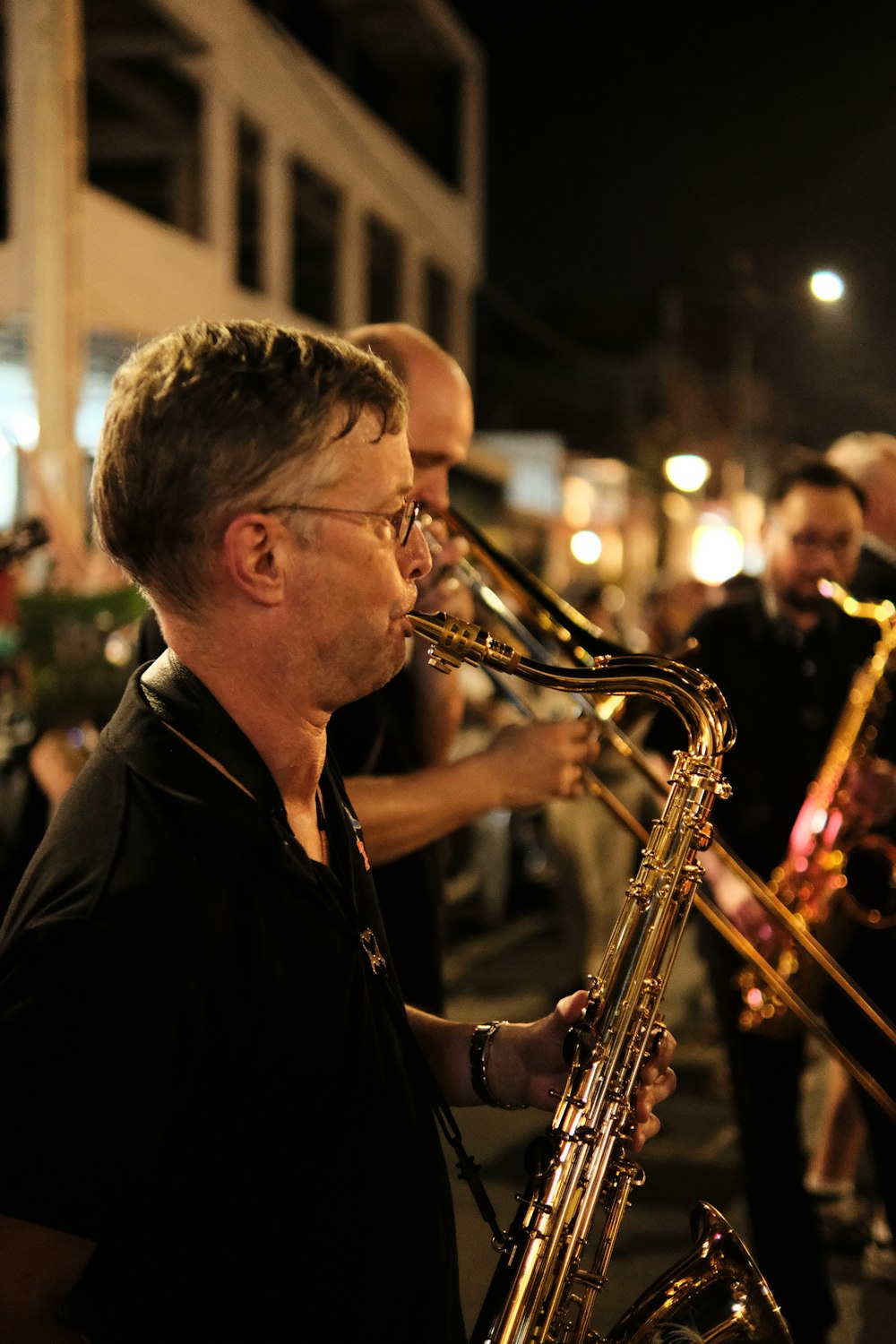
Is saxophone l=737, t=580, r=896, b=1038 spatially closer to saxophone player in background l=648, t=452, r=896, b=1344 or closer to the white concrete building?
saxophone player in background l=648, t=452, r=896, b=1344

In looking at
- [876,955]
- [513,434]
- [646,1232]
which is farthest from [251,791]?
[513,434]

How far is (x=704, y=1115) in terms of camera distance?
5672mm

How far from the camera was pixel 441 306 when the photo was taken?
22.2 metres

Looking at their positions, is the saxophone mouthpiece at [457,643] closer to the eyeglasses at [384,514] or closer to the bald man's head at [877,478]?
the eyeglasses at [384,514]

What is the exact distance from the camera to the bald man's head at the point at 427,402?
2875 mm

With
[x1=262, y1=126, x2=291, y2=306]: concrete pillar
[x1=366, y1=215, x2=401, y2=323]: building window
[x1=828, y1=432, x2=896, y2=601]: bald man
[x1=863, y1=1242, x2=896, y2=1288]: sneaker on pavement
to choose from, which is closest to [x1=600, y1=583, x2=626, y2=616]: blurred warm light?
[x1=828, y1=432, x2=896, y2=601]: bald man

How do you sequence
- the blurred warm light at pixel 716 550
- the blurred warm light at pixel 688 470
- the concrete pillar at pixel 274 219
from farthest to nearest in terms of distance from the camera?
the blurred warm light at pixel 688 470, the blurred warm light at pixel 716 550, the concrete pillar at pixel 274 219

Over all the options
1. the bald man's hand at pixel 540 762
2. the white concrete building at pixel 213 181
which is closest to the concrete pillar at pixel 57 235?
the white concrete building at pixel 213 181

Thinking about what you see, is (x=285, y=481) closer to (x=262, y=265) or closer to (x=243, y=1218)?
(x=243, y=1218)

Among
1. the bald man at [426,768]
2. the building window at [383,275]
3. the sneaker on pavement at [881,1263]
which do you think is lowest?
the sneaker on pavement at [881,1263]

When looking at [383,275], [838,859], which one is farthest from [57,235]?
[383,275]

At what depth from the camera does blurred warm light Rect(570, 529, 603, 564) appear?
27.4 m

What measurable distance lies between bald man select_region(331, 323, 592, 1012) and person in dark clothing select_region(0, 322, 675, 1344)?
0.98 metres

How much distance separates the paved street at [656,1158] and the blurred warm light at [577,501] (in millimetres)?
18831
